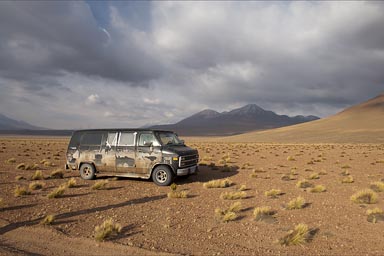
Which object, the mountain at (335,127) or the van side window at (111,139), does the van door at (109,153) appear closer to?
the van side window at (111,139)

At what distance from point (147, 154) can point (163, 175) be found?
1098 mm

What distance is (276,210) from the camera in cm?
780

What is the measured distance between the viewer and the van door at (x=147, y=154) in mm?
10618

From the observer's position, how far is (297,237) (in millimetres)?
5512

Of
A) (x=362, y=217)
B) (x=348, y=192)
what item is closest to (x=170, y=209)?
(x=362, y=217)

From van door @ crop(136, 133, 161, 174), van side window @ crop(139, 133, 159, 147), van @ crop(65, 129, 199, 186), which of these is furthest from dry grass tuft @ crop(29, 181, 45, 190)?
van side window @ crop(139, 133, 159, 147)

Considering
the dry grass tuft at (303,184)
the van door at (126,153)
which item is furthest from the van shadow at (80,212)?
Result: the dry grass tuft at (303,184)

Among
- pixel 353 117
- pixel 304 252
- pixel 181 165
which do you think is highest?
pixel 353 117

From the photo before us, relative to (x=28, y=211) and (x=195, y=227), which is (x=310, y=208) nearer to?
(x=195, y=227)

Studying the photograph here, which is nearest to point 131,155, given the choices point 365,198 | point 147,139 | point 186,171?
point 147,139

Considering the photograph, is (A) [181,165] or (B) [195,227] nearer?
(B) [195,227]

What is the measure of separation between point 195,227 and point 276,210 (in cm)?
286

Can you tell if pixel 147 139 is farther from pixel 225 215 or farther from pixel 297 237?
pixel 297 237

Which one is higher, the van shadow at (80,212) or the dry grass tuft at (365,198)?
the dry grass tuft at (365,198)
